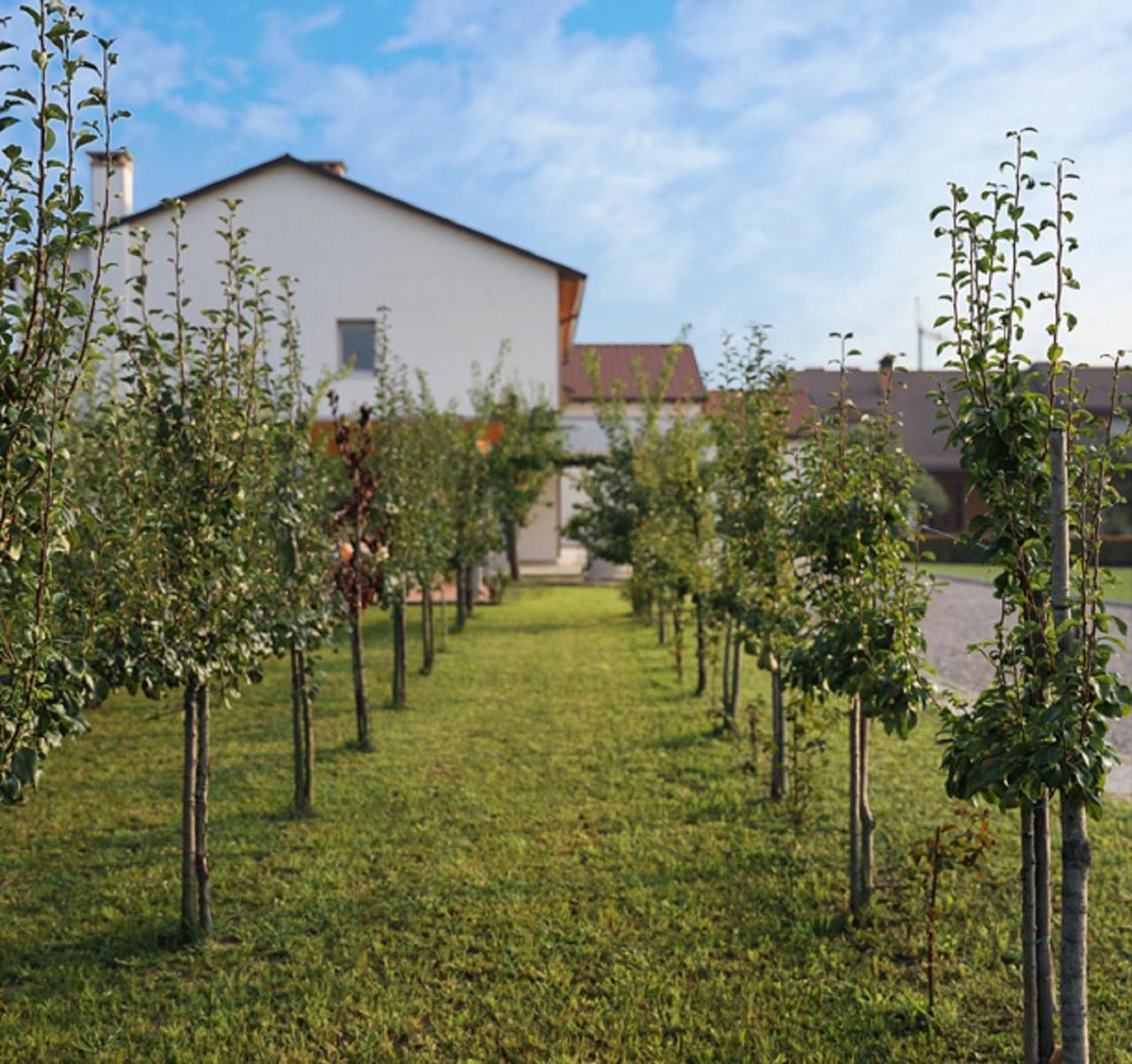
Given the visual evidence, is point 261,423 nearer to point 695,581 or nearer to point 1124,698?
point 1124,698

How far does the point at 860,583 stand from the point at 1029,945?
1.58 meters

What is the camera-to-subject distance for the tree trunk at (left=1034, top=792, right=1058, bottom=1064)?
3303mm

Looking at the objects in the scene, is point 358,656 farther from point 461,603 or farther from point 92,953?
point 461,603

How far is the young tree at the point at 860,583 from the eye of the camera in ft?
13.6

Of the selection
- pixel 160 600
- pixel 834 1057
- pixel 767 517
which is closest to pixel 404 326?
pixel 767 517

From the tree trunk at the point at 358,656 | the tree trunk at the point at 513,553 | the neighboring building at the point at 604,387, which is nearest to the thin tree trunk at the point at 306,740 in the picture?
the tree trunk at the point at 358,656

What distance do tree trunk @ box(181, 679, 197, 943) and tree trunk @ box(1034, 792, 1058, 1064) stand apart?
140 inches

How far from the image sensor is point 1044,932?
3.34 metres

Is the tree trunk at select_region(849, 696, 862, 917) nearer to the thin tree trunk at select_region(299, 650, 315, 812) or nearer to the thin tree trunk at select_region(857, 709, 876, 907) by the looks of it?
the thin tree trunk at select_region(857, 709, 876, 907)

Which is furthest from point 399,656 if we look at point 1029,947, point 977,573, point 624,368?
point 624,368

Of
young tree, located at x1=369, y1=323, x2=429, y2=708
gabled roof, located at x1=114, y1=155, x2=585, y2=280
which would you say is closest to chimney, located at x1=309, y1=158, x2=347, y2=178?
gabled roof, located at x1=114, y1=155, x2=585, y2=280

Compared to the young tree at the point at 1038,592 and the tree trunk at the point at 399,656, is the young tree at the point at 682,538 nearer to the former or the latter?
the tree trunk at the point at 399,656

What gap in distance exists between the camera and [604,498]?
18.3 m

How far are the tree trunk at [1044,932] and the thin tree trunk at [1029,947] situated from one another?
0.05 ft
